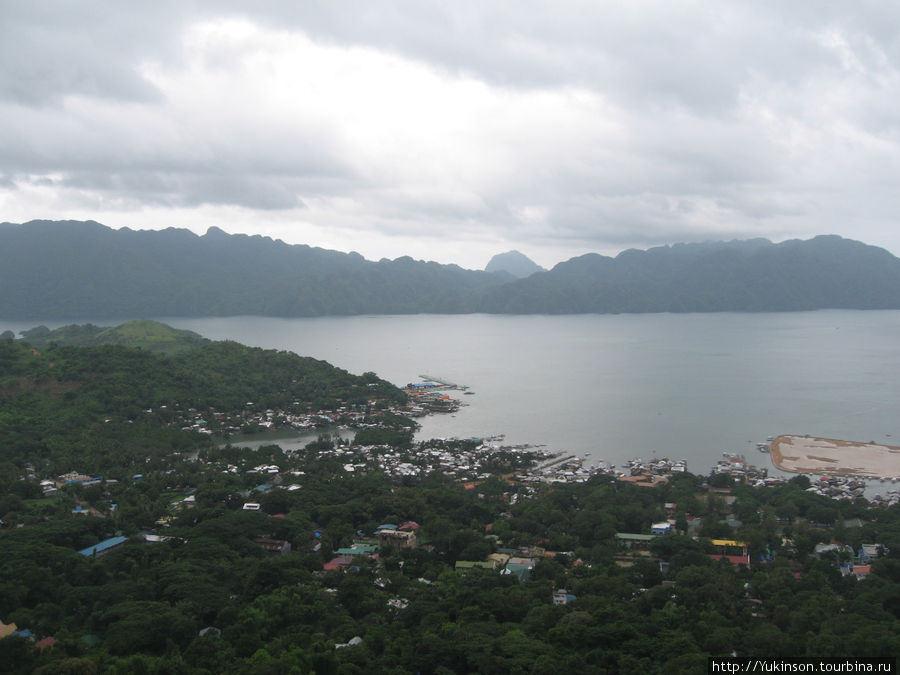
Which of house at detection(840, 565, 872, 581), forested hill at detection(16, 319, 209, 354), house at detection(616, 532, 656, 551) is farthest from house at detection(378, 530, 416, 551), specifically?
forested hill at detection(16, 319, 209, 354)

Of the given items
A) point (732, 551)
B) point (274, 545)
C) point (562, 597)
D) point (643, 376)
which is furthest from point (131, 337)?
point (732, 551)

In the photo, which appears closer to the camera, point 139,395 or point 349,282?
point 139,395

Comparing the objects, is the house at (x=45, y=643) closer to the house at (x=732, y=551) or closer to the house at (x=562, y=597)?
the house at (x=562, y=597)

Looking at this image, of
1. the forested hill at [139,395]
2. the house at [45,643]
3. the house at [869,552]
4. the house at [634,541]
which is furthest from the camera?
the forested hill at [139,395]

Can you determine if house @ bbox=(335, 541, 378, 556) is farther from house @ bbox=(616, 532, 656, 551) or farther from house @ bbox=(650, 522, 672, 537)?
house @ bbox=(650, 522, 672, 537)

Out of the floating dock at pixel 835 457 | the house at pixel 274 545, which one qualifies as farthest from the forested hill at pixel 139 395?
the floating dock at pixel 835 457

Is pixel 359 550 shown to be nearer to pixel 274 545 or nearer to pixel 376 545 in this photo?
pixel 376 545

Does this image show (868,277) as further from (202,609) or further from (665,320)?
(202,609)
